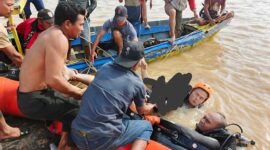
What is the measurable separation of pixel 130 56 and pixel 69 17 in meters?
0.77

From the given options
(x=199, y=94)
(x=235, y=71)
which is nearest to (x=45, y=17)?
(x=199, y=94)

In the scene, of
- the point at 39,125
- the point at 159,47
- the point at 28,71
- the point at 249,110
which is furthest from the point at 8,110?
the point at 249,110

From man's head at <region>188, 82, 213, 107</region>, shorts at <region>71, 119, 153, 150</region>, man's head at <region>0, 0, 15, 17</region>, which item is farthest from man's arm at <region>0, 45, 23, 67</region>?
man's head at <region>188, 82, 213, 107</region>

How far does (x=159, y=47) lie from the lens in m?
6.85

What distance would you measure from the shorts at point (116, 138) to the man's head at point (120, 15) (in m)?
2.87

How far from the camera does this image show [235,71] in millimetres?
7234

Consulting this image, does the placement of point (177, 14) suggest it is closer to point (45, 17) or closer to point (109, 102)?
point (45, 17)

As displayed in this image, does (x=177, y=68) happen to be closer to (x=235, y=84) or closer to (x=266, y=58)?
(x=235, y=84)

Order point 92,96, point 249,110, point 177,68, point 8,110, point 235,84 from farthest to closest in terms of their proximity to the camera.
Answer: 1. point 177,68
2. point 235,84
3. point 249,110
4. point 8,110
5. point 92,96

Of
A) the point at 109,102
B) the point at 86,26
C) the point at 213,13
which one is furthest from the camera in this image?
the point at 213,13

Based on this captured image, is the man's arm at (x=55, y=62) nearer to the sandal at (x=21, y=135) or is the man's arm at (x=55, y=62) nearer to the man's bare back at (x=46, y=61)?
the man's bare back at (x=46, y=61)

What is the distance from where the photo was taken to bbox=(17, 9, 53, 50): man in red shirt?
459cm

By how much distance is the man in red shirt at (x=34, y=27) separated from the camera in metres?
4.59

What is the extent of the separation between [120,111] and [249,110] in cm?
374
